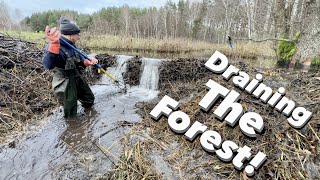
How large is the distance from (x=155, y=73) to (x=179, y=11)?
21.9 metres

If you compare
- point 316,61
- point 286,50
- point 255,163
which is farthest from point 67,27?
point 286,50

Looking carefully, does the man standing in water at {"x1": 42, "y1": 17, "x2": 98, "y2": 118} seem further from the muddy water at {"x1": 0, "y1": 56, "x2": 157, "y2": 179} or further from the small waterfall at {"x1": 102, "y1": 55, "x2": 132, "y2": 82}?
the small waterfall at {"x1": 102, "y1": 55, "x2": 132, "y2": 82}

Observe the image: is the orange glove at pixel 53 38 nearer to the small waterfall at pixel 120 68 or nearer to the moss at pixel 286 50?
the small waterfall at pixel 120 68

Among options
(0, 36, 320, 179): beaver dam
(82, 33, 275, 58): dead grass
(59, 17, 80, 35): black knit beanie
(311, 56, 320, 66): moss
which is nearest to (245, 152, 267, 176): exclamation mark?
(0, 36, 320, 179): beaver dam

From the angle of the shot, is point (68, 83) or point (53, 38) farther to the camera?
point (68, 83)

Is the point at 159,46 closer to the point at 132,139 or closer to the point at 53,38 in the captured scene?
the point at 53,38

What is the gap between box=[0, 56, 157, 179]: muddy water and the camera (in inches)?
106

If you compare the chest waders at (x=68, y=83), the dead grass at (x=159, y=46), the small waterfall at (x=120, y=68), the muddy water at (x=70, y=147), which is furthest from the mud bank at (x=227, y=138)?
the dead grass at (x=159, y=46)

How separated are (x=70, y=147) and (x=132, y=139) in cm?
81

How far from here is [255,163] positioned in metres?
2.62

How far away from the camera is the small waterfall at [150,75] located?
6.94m

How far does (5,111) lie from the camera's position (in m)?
4.19

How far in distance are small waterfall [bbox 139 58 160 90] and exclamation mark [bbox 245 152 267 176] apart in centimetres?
443

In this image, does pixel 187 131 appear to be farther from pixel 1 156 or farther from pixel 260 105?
pixel 1 156
